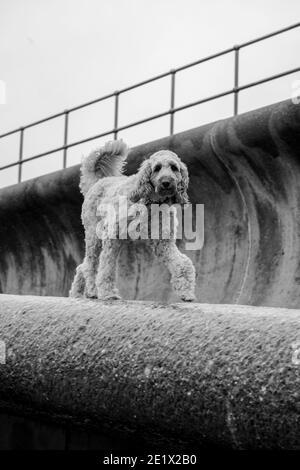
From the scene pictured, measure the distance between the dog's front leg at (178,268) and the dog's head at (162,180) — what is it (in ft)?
0.94

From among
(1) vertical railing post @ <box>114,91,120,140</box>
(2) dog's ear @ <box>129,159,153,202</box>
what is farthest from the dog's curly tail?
(1) vertical railing post @ <box>114,91,120,140</box>

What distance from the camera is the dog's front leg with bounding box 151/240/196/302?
4.48 m

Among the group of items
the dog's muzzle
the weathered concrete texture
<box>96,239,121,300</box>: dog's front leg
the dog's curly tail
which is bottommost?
the weathered concrete texture

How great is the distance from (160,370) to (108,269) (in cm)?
279

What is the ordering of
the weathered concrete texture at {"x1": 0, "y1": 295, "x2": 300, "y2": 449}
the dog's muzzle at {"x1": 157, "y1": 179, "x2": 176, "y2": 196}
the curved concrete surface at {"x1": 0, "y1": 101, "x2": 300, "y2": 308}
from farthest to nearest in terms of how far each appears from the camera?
1. the curved concrete surface at {"x1": 0, "y1": 101, "x2": 300, "y2": 308}
2. the dog's muzzle at {"x1": 157, "y1": 179, "x2": 176, "y2": 196}
3. the weathered concrete texture at {"x1": 0, "y1": 295, "x2": 300, "y2": 449}

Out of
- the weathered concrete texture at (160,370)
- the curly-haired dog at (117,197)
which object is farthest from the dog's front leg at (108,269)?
the weathered concrete texture at (160,370)

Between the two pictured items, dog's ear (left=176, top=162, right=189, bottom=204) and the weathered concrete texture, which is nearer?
the weathered concrete texture

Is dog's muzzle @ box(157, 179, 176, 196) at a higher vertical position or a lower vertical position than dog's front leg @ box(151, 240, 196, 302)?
higher

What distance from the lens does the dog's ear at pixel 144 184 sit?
4.50m

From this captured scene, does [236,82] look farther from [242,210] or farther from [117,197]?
[117,197]

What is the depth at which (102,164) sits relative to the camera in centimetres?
575

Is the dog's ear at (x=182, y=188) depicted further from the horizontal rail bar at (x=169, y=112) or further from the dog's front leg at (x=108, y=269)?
the horizontal rail bar at (x=169, y=112)

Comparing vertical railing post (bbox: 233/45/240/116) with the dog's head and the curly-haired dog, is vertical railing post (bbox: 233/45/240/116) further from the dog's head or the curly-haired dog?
the dog's head

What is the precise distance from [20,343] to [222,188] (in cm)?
489
